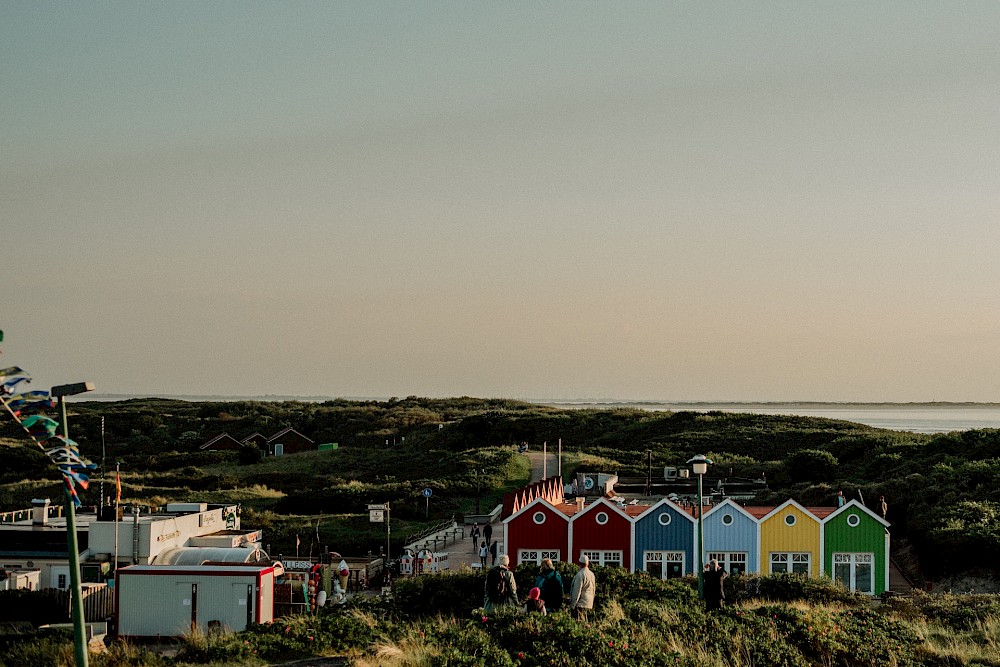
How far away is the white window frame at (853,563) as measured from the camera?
3506 centimetres

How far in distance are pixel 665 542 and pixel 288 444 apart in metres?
76.7

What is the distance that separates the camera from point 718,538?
35.9 m

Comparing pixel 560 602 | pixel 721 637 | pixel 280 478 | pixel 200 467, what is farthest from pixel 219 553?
pixel 200 467

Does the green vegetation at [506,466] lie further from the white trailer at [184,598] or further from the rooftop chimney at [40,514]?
the white trailer at [184,598]

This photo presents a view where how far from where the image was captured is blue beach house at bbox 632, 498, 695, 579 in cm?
3588

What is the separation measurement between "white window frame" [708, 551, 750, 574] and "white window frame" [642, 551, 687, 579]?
0.91 meters

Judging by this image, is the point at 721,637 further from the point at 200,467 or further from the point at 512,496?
the point at 200,467

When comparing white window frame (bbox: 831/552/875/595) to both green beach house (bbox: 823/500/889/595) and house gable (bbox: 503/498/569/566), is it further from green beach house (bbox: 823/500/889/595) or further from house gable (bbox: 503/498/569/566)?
house gable (bbox: 503/498/569/566)

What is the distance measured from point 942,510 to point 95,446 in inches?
3601

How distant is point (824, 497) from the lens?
54094mm

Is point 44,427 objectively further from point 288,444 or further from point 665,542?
point 288,444

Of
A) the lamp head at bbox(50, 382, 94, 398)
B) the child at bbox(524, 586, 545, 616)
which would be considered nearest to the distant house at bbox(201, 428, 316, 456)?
the child at bbox(524, 586, 545, 616)

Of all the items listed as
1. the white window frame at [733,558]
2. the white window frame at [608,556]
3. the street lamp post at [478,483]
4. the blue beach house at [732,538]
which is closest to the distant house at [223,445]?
the street lamp post at [478,483]

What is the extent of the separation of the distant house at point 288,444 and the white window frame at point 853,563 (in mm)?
77110
